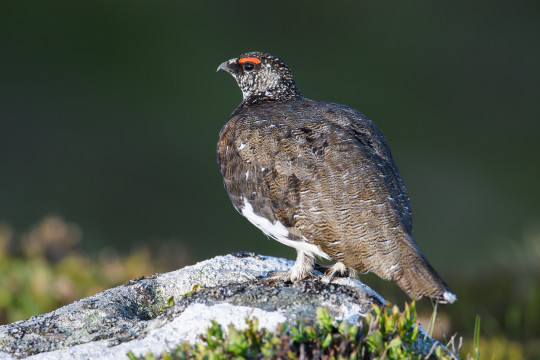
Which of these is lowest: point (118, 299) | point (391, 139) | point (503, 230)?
point (503, 230)

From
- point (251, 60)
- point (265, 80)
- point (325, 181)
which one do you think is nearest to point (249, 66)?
point (251, 60)

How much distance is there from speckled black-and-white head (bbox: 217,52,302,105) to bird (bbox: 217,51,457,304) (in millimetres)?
960

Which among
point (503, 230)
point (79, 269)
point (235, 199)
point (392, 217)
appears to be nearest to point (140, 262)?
point (79, 269)

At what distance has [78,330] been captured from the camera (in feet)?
11.5

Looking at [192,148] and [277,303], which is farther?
[192,148]

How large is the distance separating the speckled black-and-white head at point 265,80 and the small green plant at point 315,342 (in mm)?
2846

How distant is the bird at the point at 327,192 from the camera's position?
3.59 meters

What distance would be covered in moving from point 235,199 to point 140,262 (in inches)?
102

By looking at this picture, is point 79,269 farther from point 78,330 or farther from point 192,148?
point 192,148

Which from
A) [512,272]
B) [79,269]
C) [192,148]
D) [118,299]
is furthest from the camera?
[192,148]

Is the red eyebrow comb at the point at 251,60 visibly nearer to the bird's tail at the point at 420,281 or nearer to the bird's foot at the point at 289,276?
the bird's foot at the point at 289,276

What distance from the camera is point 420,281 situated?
3408 mm

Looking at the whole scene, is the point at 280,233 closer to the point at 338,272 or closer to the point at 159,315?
the point at 338,272

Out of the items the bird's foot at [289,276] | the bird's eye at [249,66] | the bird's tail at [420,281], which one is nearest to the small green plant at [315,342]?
the bird's tail at [420,281]
